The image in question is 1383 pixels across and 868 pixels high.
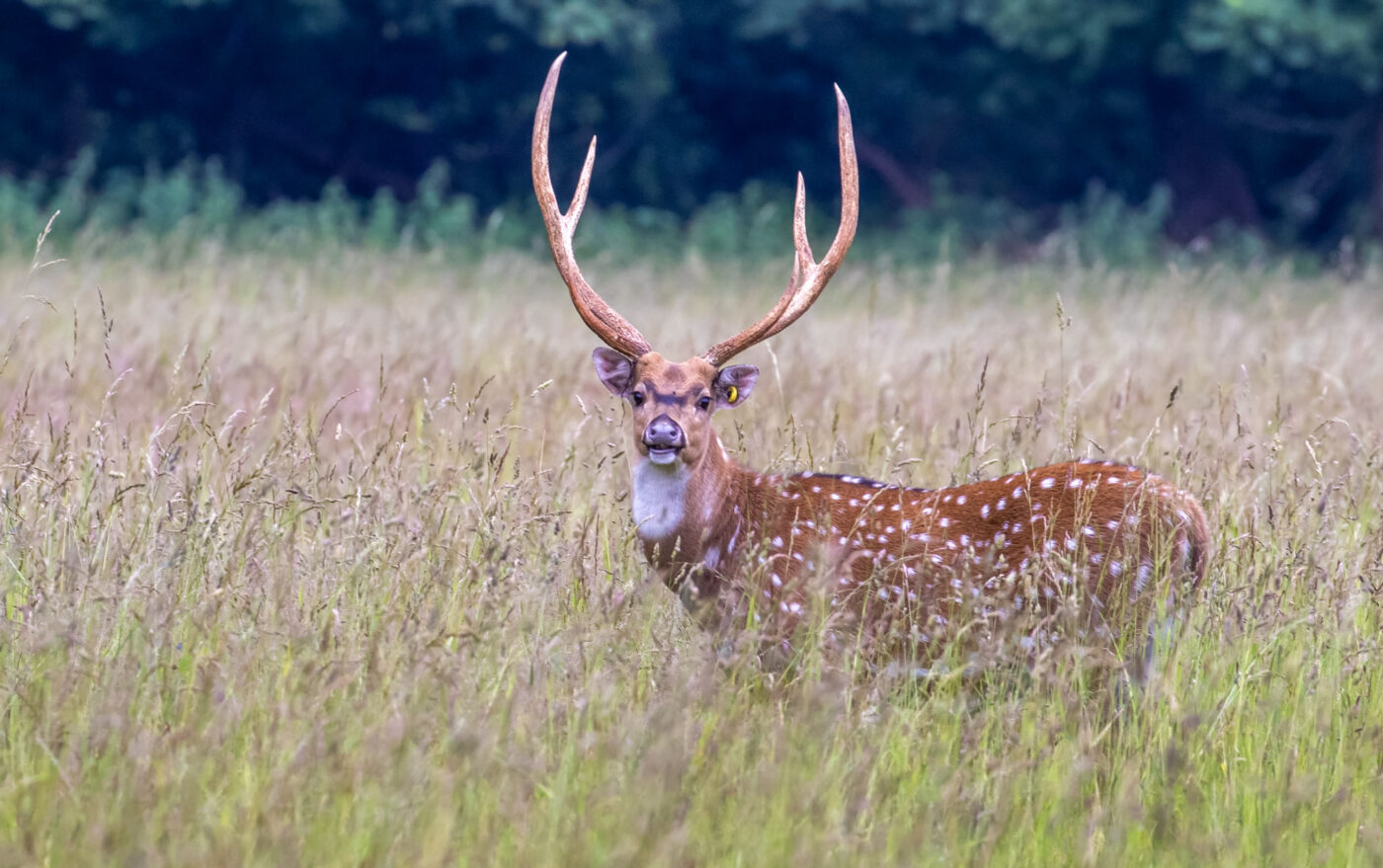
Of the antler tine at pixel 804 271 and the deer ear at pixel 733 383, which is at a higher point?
the antler tine at pixel 804 271

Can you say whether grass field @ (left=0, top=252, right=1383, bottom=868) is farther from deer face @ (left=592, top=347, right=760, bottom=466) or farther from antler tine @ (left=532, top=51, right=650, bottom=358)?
antler tine @ (left=532, top=51, right=650, bottom=358)

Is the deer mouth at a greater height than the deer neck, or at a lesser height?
greater

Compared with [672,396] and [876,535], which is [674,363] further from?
[876,535]

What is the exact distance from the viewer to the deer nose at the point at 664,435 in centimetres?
414

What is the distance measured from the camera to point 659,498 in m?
4.33

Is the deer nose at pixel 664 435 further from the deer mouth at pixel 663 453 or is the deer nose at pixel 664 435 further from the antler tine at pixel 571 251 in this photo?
the antler tine at pixel 571 251

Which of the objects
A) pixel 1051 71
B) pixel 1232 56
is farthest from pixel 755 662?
pixel 1051 71

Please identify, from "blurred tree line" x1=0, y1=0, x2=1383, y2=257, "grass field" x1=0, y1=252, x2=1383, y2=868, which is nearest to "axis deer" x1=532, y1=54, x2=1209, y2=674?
"grass field" x1=0, y1=252, x2=1383, y2=868

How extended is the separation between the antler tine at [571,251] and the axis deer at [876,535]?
0.22 ft

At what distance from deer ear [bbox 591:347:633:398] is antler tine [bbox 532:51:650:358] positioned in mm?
49

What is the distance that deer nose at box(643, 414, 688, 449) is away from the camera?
4.14 metres

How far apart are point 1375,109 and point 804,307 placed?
58.9ft

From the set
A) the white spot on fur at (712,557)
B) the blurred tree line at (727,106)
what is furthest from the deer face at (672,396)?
the blurred tree line at (727,106)

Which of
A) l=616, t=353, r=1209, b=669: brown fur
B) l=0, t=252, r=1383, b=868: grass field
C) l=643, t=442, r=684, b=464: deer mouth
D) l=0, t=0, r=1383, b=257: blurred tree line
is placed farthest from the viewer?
l=0, t=0, r=1383, b=257: blurred tree line
